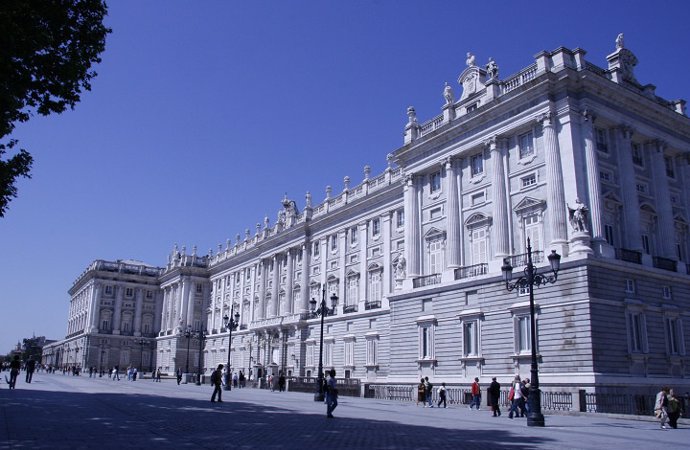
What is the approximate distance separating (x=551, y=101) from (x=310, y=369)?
3504cm

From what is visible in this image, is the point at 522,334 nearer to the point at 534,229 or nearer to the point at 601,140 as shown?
the point at 534,229

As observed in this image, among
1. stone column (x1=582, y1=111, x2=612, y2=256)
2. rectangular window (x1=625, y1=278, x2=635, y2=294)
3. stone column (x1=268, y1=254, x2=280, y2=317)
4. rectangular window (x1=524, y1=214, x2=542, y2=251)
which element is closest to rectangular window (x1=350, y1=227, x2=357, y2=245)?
stone column (x1=268, y1=254, x2=280, y2=317)

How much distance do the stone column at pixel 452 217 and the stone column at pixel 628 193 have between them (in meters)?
9.11

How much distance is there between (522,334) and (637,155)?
1330 centimetres

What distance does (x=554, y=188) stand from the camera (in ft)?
100

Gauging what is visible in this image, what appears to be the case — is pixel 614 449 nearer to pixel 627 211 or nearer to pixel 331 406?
pixel 331 406

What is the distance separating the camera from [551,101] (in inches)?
1252

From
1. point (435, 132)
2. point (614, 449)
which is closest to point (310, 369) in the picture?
point (435, 132)

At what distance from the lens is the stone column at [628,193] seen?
104ft

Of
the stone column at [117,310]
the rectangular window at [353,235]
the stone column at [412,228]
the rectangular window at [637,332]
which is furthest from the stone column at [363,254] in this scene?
the stone column at [117,310]

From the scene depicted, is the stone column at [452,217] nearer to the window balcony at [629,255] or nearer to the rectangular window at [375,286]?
the window balcony at [629,255]

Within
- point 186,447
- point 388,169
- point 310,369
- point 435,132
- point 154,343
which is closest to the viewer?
point 186,447

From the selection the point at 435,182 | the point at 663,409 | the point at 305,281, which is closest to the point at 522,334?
the point at 663,409

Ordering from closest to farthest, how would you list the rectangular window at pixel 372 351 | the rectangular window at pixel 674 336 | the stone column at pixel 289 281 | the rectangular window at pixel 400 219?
1. the rectangular window at pixel 674 336
2. the rectangular window at pixel 372 351
3. the rectangular window at pixel 400 219
4. the stone column at pixel 289 281
